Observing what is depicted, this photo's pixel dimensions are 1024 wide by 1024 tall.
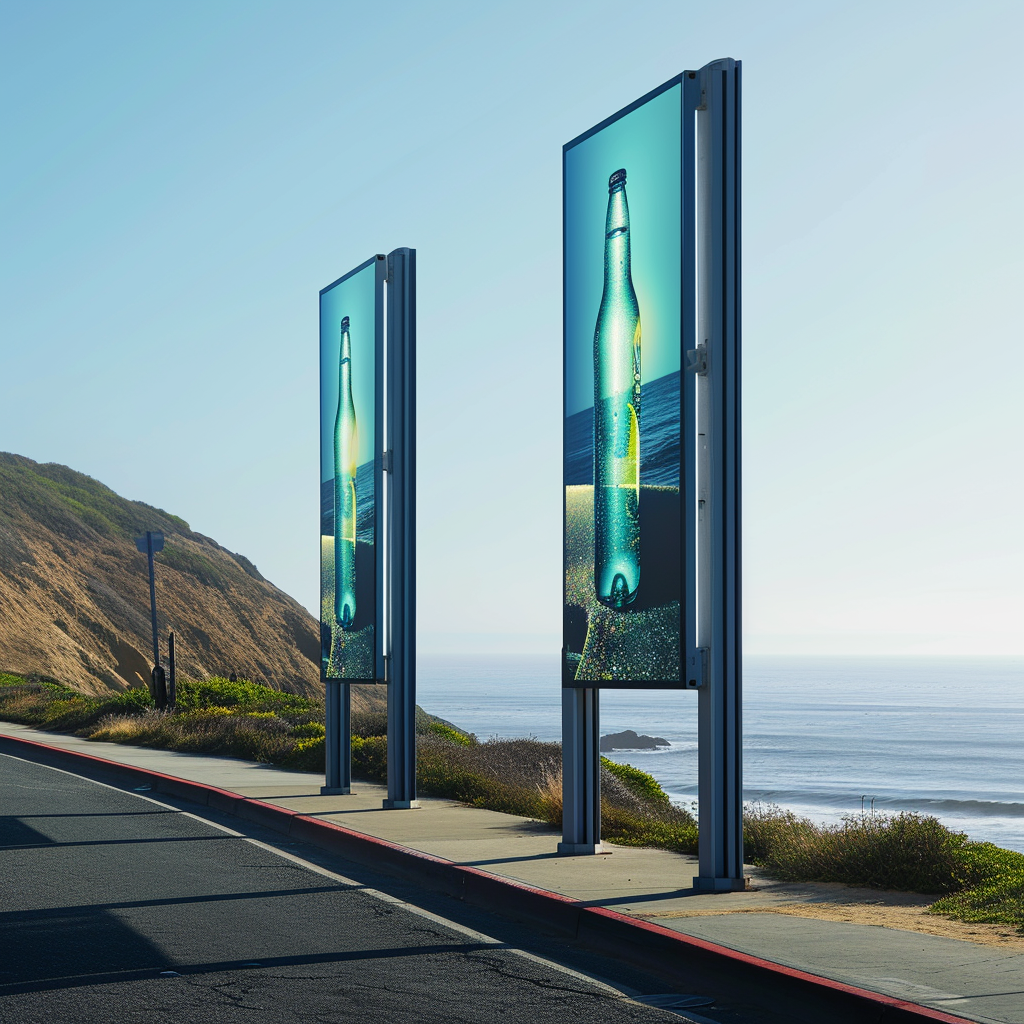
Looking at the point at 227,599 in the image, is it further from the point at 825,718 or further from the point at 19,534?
the point at 825,718

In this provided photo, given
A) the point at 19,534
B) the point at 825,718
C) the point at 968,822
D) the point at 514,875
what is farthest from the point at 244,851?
the point at 825,718

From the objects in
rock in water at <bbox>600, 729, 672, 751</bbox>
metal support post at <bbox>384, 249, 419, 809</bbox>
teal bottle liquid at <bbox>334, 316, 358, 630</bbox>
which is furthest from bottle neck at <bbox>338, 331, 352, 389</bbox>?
rock in water at <bbox>600, 729, 672, 751</bbox>

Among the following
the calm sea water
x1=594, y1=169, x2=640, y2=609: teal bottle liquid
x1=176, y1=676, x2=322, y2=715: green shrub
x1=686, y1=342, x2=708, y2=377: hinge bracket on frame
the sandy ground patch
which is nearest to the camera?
the sandy ground patch

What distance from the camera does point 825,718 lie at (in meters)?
106

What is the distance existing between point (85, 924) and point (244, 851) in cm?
333

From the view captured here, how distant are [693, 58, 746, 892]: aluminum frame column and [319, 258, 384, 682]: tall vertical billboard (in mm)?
5662

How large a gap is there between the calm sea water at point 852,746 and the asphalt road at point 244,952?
28.7m

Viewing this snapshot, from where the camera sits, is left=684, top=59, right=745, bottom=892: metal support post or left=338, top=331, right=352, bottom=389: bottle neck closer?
left=684, top=59, right=745, bottom=892: metal support post

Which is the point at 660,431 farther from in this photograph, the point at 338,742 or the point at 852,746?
the point at 852,746

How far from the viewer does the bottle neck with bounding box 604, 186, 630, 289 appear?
992 centimetres

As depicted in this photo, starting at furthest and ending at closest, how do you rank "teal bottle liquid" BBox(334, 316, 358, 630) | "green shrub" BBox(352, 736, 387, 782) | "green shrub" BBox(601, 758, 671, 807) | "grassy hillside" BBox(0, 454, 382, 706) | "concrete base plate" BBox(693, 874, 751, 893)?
"grassy hillside" BBox(0, 454, 382, 706), "green shrub" BBox(352, 736, 387, 782), "green shrub" BBox(601, 758, 671, 807), "teal bottle liquid" BBox(334, 316, 358, 630), "concrete base plate" BBox(693, 874, 751, 893)

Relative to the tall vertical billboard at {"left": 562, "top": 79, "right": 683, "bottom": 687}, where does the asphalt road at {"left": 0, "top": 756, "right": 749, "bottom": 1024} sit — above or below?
below

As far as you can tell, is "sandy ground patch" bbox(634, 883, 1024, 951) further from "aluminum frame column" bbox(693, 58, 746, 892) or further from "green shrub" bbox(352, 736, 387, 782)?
"green shrub" bbox(352, 736, 387, 782)

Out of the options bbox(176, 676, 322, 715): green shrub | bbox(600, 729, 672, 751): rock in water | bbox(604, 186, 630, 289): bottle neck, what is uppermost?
bbox(604, 186, 630, 289): bottle neck
